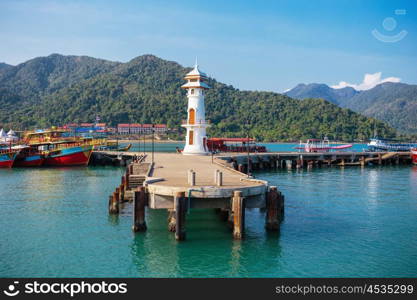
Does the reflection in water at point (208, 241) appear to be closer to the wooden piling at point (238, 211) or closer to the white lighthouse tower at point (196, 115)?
the wooden piling at point (238, 211)

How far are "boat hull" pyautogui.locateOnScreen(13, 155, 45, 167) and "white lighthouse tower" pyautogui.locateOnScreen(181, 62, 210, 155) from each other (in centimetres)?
2846

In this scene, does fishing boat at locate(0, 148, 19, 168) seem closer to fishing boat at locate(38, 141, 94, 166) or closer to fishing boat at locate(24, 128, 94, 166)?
fishing boat at locate(24, 128, 94, 166)

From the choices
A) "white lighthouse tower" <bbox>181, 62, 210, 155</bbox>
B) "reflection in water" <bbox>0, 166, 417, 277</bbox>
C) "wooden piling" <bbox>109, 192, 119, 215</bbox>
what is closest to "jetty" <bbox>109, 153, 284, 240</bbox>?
"reflection in water" <bbox>0, 166, 417, 277</bbox>

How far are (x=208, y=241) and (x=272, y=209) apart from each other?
4512 mm

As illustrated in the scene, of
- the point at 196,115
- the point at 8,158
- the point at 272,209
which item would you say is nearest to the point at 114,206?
the point at 272,209

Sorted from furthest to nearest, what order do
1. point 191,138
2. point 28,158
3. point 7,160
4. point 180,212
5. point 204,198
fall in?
point 28,158, point 7,160, point 191,138, point 204,198, point 180,212

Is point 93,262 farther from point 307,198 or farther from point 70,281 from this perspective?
point 307,198

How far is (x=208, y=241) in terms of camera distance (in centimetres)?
2383

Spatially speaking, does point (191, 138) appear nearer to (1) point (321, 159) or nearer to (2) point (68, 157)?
(2) point (68, 157)

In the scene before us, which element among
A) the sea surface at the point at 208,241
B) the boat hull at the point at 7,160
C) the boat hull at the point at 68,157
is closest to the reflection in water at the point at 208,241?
the sea surface at the point at 208,241

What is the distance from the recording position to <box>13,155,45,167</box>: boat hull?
69.9 m

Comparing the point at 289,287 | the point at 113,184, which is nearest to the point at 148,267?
the point at 289,287

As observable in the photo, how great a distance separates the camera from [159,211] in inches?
1280

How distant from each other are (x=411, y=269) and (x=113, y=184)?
35.5 m
